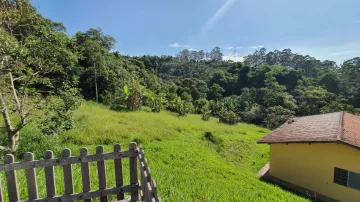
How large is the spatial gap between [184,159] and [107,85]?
20.1 metres

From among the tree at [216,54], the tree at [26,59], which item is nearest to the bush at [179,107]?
the tree at [26,59]

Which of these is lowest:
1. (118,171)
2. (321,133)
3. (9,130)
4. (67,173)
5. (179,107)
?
(321,133)

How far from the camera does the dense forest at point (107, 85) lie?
7449mm

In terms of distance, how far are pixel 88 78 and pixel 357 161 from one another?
2498cm

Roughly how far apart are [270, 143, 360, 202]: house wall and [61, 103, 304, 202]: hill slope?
2.06 m

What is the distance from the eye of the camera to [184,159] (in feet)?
32.3

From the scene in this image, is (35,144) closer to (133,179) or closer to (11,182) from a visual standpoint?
(11,182)

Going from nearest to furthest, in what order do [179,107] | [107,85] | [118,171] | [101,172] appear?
[101,172] < [118,171] < [179,107] < [107,85]

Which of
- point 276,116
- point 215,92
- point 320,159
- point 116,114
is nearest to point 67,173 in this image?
point 320,159

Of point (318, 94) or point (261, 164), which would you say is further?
point (318, 94)

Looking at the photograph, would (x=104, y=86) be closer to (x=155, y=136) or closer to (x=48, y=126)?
(x=155, y=136)

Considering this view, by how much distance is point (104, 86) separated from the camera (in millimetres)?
27172

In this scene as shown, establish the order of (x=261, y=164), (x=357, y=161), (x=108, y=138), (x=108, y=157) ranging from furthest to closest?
(x=261, y=164) < (x=108, y=138) < (x=357, y=161) < (x=108, y=157)

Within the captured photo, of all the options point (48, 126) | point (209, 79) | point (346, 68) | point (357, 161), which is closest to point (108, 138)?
Result: point (48, 126)
